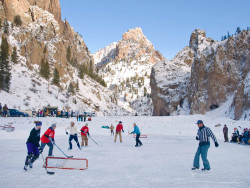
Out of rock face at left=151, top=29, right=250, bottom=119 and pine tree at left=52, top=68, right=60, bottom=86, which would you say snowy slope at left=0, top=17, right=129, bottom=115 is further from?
rock face at left=151, top=29, right=250, bottom=119

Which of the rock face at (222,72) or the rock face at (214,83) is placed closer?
the rock face at (214,83)

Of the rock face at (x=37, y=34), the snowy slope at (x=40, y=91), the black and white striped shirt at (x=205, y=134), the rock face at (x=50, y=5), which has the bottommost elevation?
the black and white striped shirt at (x=205, y=134)

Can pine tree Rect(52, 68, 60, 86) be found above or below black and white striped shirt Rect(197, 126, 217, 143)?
above

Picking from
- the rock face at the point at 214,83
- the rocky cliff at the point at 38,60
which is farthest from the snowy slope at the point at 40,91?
the rock face at the point at 214,83

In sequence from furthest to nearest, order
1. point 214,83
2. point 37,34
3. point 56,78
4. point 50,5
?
point 50,5
point 37,34
point 56,78
point 214,83

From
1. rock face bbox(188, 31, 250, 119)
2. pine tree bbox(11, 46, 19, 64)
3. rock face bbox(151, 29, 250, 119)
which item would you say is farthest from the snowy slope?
rock face bbox(188, 31, 250, 119)

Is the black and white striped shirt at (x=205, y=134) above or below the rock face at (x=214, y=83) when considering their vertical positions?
below

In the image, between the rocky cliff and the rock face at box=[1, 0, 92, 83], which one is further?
the rock face at box=[1, 0, 92, 83]

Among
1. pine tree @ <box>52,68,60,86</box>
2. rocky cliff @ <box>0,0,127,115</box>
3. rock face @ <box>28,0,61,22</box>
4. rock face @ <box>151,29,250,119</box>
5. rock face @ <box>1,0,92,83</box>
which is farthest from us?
rock face @ <box>28,0,61,22</box>

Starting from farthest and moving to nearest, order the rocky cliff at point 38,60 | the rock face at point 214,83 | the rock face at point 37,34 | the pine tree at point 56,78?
the rock face at point 37,34, the pine tree at point 56,78, the rocky cliff at point 38,60, the rock face at point 214,83

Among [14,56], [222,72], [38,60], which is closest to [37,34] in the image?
[38,60]

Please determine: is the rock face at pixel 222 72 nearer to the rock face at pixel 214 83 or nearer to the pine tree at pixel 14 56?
the rock face at pixel 214 83

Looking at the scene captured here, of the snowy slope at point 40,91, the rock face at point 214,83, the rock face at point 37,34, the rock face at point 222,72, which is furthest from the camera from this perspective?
the rock face at point 37,34

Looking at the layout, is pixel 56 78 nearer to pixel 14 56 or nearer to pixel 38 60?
pixel 38 60
